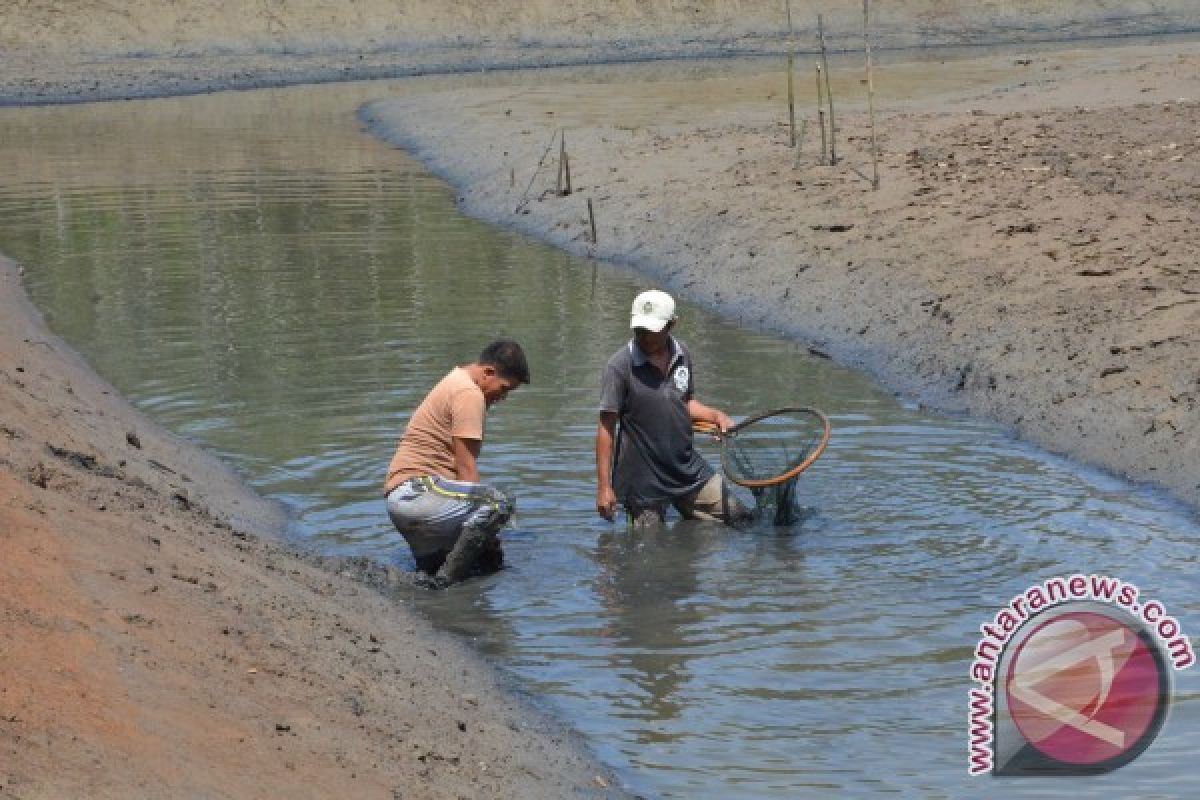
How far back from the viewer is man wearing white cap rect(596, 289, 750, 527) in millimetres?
9555

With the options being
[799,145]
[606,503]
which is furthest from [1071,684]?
[799,145]

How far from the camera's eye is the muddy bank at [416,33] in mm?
48438

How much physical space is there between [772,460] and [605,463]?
1368 millimetres

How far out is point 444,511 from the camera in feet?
30.1

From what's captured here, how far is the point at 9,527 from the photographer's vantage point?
22.1ft

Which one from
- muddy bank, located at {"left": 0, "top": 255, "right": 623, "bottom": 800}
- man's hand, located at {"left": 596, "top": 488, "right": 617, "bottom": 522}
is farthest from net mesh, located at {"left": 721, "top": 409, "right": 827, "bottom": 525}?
muddy bank, located at {"left": 0, "top": 255, "right": 623, "bottom": 800}

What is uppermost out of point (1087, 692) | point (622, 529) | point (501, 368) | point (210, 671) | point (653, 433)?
point (501, 368)

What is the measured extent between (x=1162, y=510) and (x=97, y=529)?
557cm

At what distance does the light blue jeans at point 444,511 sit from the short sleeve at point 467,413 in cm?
26

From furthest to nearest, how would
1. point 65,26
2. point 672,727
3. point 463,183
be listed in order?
point 65,26 < point 463,183 < point 672,727

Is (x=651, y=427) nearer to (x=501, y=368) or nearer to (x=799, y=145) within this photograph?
(x=501, y=368)

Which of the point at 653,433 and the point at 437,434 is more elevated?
the point at 437,434

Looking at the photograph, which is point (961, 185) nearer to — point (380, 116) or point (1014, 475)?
point (1014, 475)

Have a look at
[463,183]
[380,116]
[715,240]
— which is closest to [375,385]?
[715,240]
